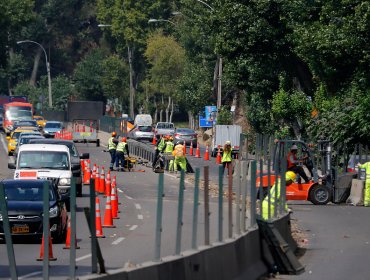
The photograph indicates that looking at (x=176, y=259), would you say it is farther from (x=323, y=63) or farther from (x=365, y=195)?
(x=323, y=63)

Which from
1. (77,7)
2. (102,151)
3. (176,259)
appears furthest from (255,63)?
(77,7)

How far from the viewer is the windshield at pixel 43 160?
31.5 meters

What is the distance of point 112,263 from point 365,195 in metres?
18.3

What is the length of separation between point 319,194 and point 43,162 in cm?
862

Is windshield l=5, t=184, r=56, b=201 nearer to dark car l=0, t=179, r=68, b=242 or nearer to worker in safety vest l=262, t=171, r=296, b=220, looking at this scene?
dark car l=0, t=179, r=68, b=242

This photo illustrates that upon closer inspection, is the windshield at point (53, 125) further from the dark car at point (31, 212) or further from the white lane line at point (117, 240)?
the white lane line at point (117, 240)

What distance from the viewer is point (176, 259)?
12.1 meters

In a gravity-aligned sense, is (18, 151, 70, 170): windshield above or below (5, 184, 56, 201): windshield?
above

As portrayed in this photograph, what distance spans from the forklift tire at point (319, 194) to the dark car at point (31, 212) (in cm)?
1290

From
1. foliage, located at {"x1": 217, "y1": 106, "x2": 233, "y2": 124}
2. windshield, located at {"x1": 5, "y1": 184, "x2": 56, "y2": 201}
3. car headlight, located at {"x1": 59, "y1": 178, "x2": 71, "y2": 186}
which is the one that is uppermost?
foliage, located at {"x1": 217, "y1": 106, "x2": 233, "y2": 124}

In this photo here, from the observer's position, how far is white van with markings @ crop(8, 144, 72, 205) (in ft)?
101

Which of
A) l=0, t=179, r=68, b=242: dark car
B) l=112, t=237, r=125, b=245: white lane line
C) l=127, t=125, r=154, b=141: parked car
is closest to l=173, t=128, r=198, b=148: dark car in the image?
l=127, t=125, r=154, b=141: parked car

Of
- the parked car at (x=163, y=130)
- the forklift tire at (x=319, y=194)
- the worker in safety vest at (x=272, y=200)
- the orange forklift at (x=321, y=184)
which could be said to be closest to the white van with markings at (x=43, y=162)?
the orange forklift at (x=321, y=184)

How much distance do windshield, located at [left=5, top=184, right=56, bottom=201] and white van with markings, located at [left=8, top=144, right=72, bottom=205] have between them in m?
7.64
